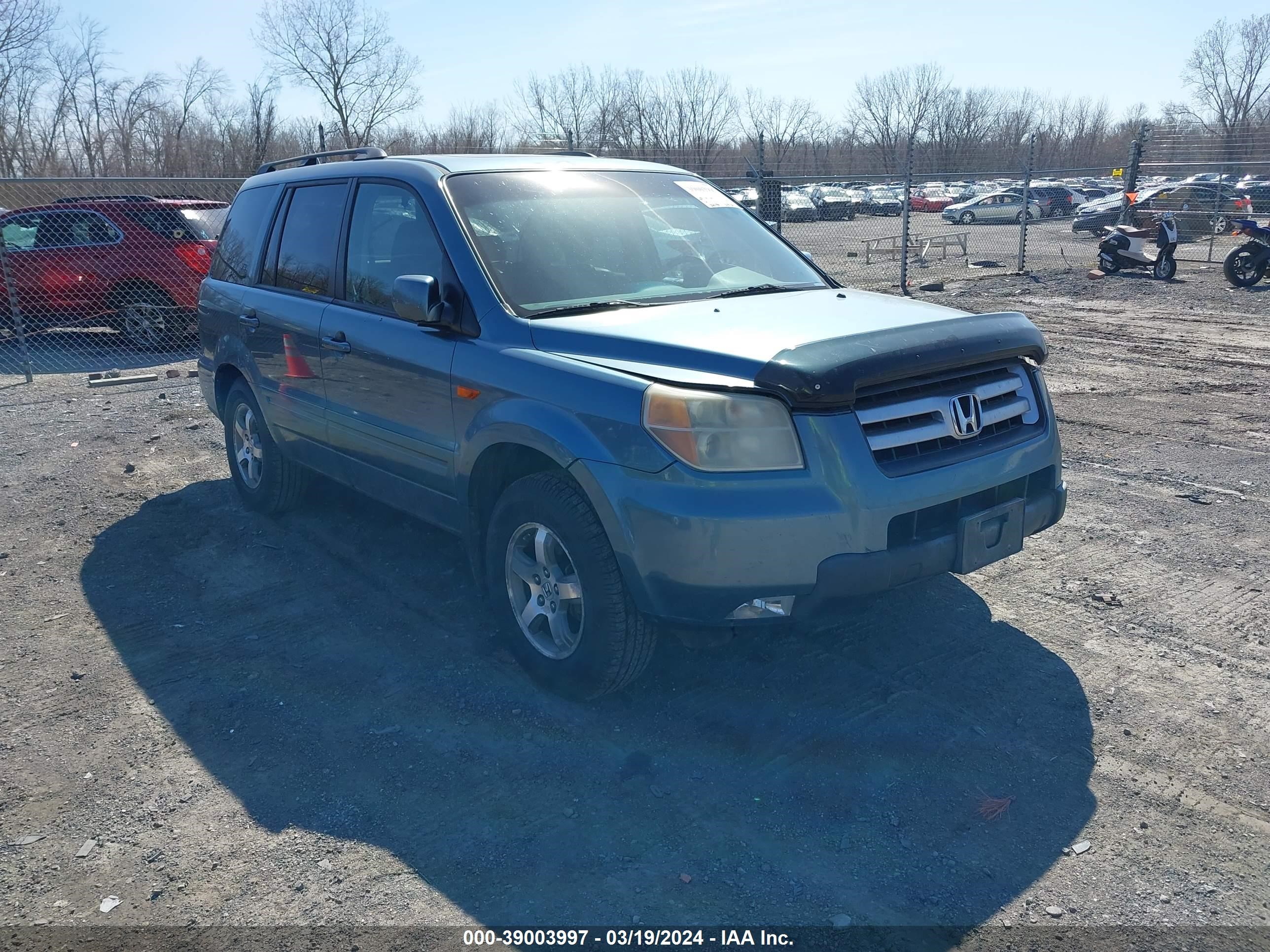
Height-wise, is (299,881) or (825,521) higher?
(825,521)

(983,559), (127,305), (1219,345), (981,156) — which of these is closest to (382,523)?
(983,559)

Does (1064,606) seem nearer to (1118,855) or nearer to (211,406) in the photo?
(1118,855)

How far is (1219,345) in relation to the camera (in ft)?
36.3

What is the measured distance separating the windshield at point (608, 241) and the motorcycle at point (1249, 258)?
13905mm

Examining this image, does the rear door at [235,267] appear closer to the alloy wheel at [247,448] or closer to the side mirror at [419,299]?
the alloy wheel at [247,448]

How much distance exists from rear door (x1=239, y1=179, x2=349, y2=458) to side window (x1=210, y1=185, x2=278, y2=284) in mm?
179

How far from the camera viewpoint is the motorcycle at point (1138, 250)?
1686 centimetres

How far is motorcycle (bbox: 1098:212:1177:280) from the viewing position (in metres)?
16.9

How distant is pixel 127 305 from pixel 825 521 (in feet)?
37.6

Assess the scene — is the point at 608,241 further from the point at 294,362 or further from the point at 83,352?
the point at 83,352

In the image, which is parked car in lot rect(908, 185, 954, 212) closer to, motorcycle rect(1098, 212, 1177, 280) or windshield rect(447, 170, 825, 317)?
motorcycle rect(1098, 212, 1177, 280)

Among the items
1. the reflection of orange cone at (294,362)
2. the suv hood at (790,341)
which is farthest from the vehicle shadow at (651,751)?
the reflection of orange cone at (294,362)

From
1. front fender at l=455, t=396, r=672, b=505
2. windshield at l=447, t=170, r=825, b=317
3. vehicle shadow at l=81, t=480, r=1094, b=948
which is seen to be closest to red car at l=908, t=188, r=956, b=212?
windshield at l=447, t=170, r=825, b=317

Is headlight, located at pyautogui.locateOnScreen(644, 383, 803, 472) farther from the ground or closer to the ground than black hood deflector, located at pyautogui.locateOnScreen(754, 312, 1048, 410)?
closer to the ground
